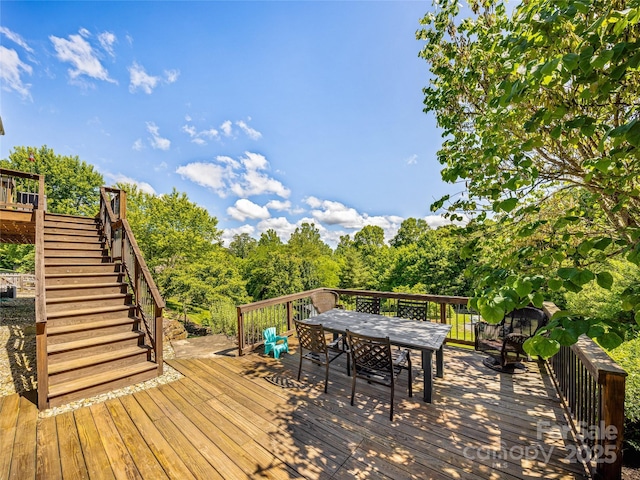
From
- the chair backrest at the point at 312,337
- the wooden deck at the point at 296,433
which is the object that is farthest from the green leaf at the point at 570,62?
the chair backrest at the point at 312,337

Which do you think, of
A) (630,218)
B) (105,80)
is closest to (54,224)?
(105,80)

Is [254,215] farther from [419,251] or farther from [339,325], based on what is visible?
[339,325]

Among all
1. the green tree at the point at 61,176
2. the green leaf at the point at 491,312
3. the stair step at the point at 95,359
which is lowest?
the stair step at the point at 95,359

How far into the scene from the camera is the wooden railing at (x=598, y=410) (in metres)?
1.79

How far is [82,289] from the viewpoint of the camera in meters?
4.44

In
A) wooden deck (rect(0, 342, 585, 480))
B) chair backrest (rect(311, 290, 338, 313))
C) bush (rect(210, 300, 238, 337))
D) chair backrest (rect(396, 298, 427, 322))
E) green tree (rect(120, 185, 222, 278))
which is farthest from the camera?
green tree (rect(120, 185, 222, 278))

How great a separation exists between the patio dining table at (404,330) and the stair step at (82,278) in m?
4.12

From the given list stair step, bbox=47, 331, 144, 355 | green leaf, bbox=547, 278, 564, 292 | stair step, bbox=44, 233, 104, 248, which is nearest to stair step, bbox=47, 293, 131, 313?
stair step, bbox=47, 331, 144, 355

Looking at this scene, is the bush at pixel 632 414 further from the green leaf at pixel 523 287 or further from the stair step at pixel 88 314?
the stair step at pixel 88 314

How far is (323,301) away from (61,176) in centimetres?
2323

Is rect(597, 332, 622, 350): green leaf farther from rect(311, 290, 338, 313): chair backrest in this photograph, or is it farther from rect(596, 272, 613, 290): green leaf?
rect(311, 290, 338, 313): chair backrest

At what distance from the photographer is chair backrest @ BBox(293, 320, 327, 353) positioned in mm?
3289

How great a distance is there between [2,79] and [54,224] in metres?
3.76

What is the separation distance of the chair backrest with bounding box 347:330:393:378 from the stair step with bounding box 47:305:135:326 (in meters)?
4.01
